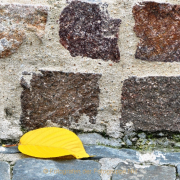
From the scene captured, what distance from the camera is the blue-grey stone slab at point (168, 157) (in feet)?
2.62

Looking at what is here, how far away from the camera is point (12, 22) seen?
31.8 inches

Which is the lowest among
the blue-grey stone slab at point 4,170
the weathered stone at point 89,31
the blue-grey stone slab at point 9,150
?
the blue-grey stone slab at point 4,170

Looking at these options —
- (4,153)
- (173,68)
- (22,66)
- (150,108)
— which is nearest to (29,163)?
(4,153)

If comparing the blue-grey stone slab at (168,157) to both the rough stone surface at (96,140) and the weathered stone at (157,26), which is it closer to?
the rough stone surface at (96,140)

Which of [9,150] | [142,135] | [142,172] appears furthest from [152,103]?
[9,150]

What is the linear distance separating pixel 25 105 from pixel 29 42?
7.6 inches

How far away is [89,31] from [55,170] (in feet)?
1.32

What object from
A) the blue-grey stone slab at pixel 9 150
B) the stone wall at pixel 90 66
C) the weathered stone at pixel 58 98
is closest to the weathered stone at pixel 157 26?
the stone wall at pixel 90 66

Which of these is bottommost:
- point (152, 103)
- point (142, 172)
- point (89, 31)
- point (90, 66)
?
point (142, 172)

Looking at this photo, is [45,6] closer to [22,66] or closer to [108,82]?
[22,66]

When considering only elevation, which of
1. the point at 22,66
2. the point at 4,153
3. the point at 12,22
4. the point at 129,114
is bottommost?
the point at 4,153

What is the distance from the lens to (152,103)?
0.86 meters

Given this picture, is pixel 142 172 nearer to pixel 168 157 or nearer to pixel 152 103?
pixel 168 157

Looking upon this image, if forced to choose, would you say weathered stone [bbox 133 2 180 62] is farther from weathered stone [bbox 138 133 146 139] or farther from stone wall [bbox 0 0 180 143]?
weathered stone [bbox 138 133 146 139]
